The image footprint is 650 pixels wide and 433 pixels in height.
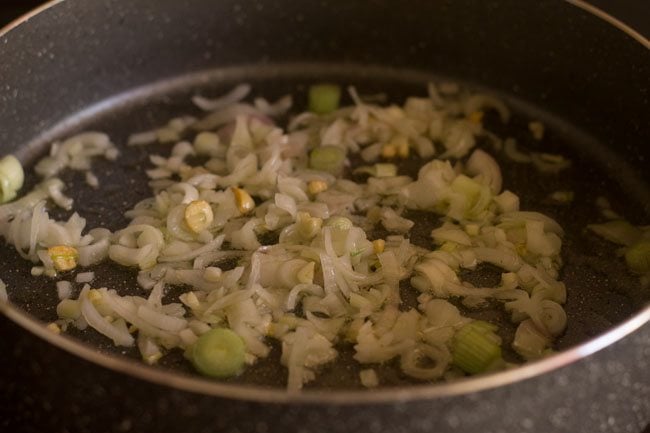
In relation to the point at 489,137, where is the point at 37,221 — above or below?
below

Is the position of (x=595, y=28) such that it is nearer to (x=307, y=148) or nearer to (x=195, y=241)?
(x=307, y=148)

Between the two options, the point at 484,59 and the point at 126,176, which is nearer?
the point at 126,176

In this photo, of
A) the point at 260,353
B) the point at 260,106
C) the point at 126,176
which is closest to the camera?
the point at 260,353

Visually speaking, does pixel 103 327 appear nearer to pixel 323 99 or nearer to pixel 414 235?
pixel 414 235

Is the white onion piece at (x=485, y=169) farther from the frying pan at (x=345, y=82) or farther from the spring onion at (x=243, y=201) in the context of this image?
the spring onion at (x=243, y=201)

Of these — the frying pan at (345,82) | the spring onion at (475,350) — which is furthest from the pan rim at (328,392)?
the spring onion at (475,350)

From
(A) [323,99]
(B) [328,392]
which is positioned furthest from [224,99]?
(B) [328,392]

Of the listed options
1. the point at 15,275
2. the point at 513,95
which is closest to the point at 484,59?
the point at 513,95
